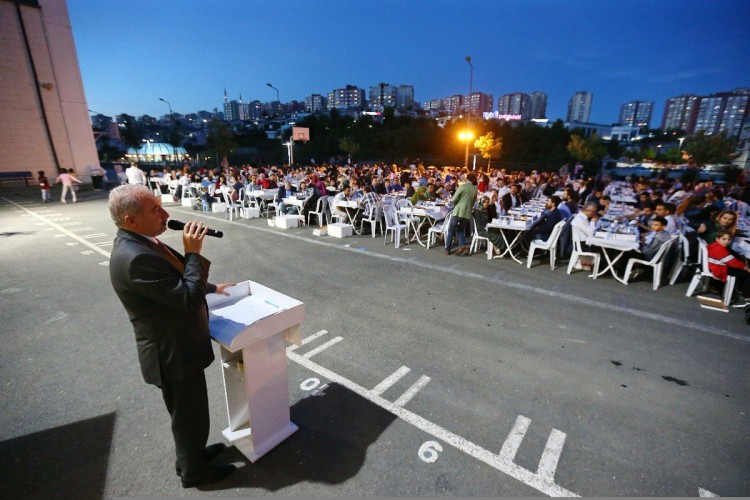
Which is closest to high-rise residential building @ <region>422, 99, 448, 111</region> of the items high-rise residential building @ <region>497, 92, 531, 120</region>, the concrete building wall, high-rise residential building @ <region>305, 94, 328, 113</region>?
high-rise residential building @ <region>497, 92, 531, 120</region>

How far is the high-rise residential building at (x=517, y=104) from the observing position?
143m

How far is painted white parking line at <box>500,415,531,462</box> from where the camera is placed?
2.47 m

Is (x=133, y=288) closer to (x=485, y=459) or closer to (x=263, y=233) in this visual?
(x=485, y=459)

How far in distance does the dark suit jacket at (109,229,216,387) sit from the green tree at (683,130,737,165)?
176 ft

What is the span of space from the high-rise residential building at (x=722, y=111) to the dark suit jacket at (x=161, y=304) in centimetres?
16321

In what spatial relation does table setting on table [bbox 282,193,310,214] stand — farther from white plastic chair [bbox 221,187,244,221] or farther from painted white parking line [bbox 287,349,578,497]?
painted white parking line [bbox 287,349,578,497]

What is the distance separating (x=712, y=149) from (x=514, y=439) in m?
52.2

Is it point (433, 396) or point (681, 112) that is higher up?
point (681, 112)

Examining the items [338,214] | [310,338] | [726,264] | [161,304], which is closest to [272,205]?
[338,214]

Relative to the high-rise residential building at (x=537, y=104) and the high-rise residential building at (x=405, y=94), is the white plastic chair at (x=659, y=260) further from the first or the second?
the high-rise residential building at (x=405, y=94)

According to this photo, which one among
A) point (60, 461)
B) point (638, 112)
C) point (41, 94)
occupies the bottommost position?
point (60, 461)

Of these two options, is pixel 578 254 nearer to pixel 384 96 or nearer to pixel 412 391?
pixel 412 391

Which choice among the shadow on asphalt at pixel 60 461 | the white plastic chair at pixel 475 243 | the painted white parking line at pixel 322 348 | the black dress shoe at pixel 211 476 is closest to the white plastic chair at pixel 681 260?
the white plastic chair at pixel 475 243

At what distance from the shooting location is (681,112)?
456 ft
